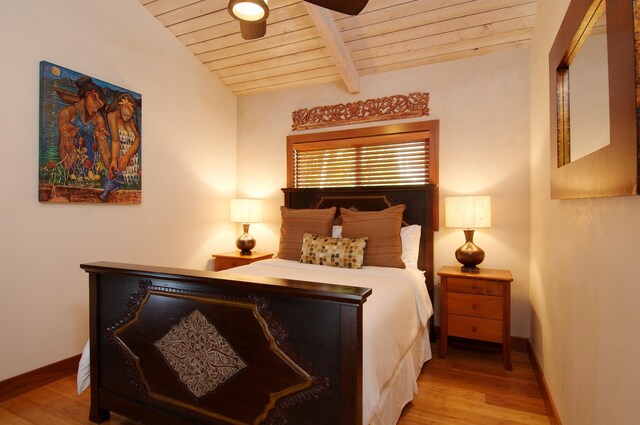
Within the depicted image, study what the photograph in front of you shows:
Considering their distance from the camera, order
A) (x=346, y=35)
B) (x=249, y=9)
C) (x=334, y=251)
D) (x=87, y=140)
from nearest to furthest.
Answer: (x=249, y=9)
(x=87, y=140)
(x=334, y=251)
(x=346, y=35)

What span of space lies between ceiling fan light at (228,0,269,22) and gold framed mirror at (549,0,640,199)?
1378 mm

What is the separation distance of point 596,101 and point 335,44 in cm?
220

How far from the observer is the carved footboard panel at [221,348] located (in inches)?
51.1

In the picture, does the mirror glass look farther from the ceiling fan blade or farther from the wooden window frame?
the wooden window frame

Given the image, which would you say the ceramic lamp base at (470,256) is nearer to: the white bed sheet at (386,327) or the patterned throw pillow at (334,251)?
the white bed sheet at (386,327)

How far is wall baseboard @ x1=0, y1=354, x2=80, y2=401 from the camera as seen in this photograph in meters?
2.17

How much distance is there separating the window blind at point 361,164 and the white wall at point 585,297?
1.08 meters

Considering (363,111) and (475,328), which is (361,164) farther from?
(475,328)

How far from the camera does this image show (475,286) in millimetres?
2658

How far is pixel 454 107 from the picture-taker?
10.4ft

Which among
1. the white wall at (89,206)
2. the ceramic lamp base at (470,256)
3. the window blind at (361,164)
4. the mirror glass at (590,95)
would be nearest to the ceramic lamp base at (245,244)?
the white wall at (89,206)

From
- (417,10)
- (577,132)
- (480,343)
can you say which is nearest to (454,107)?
(417,10)

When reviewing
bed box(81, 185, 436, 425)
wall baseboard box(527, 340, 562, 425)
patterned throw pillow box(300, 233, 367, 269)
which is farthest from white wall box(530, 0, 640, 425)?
patterned throw pillow box(300, 233, 367, 269)

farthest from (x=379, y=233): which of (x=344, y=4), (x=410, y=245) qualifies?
(x=344, y=4)
